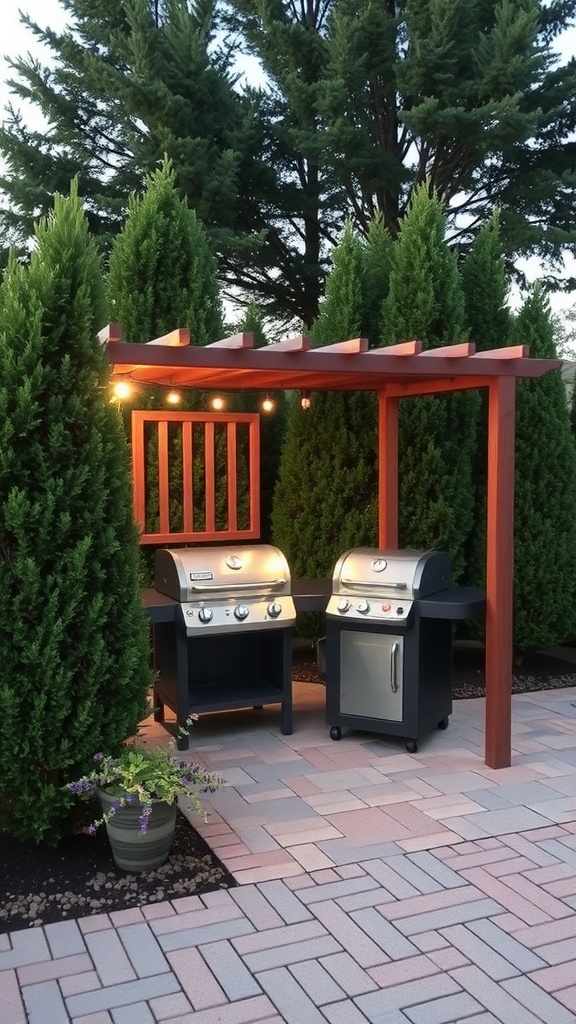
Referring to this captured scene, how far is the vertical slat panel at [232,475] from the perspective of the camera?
6211 mm

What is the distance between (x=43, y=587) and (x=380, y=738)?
2.56 meters

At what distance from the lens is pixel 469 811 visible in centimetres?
402

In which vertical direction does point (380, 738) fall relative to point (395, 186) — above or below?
below

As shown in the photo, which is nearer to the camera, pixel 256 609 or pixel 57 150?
pixel 256 609

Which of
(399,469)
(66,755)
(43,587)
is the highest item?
(399,469)

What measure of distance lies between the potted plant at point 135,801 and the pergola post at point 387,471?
3029 millimetres

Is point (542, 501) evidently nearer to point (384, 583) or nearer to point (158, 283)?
point (384, 583)

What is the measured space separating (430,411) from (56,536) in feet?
11.9

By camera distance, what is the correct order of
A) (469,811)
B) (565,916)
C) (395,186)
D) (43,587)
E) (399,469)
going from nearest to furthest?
(565,916), (43,587), (469,811), (399,469), (395,186)

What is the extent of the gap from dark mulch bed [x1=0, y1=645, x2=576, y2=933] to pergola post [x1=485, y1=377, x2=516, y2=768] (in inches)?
69.8

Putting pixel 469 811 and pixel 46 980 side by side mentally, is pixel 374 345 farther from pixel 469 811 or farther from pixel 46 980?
pixel 46 980

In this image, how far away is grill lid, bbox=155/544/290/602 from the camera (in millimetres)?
4879

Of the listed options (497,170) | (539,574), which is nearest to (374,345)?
(539,574)

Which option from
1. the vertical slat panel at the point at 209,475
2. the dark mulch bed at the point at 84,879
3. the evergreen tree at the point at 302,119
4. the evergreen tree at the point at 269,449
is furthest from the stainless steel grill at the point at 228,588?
the evergreen tree at the point at 302,119
